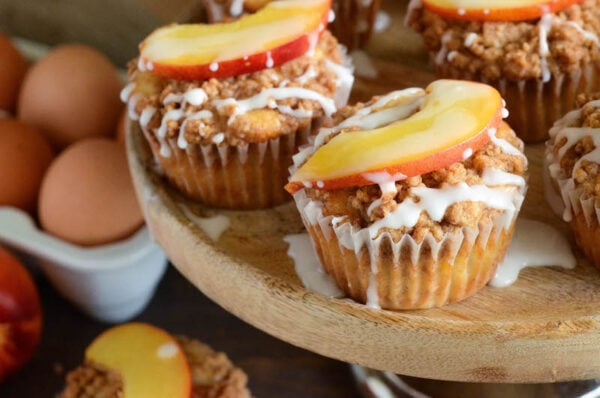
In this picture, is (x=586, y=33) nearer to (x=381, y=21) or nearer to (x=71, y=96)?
(x=381, y=21)

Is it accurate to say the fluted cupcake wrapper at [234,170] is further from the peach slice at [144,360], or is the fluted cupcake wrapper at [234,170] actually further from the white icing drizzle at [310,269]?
the peach slice at [144,360]

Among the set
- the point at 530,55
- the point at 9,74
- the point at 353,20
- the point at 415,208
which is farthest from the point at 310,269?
the point at 9,74

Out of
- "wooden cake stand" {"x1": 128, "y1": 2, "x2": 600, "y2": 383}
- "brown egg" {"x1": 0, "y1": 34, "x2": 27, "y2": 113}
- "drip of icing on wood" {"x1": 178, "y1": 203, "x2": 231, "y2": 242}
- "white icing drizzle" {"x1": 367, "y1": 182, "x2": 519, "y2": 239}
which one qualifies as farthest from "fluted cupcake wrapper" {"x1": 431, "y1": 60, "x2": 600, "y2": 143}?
"brown egg" {"x1": 0, "y1": 34, "x2": 27, "y2": 113}

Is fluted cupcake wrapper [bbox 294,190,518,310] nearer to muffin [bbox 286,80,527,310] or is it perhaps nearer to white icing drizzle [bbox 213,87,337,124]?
muffin [bbox 286,80,527,310]

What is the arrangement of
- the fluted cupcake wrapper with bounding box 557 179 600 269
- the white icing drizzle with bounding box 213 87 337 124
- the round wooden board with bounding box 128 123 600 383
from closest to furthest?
the round wooden board with bounding box 128 123 600 383 < the fluted cupcake wrapper with bounding box 557 179 600 269 < the white icing drizzle with bounding box 213 87 337 124

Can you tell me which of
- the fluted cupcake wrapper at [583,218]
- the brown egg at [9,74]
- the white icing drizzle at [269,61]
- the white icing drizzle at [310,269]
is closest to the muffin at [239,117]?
the white icing drizzle at [269,61]

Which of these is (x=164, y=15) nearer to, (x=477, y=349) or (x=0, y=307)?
(x=0, y=307)
